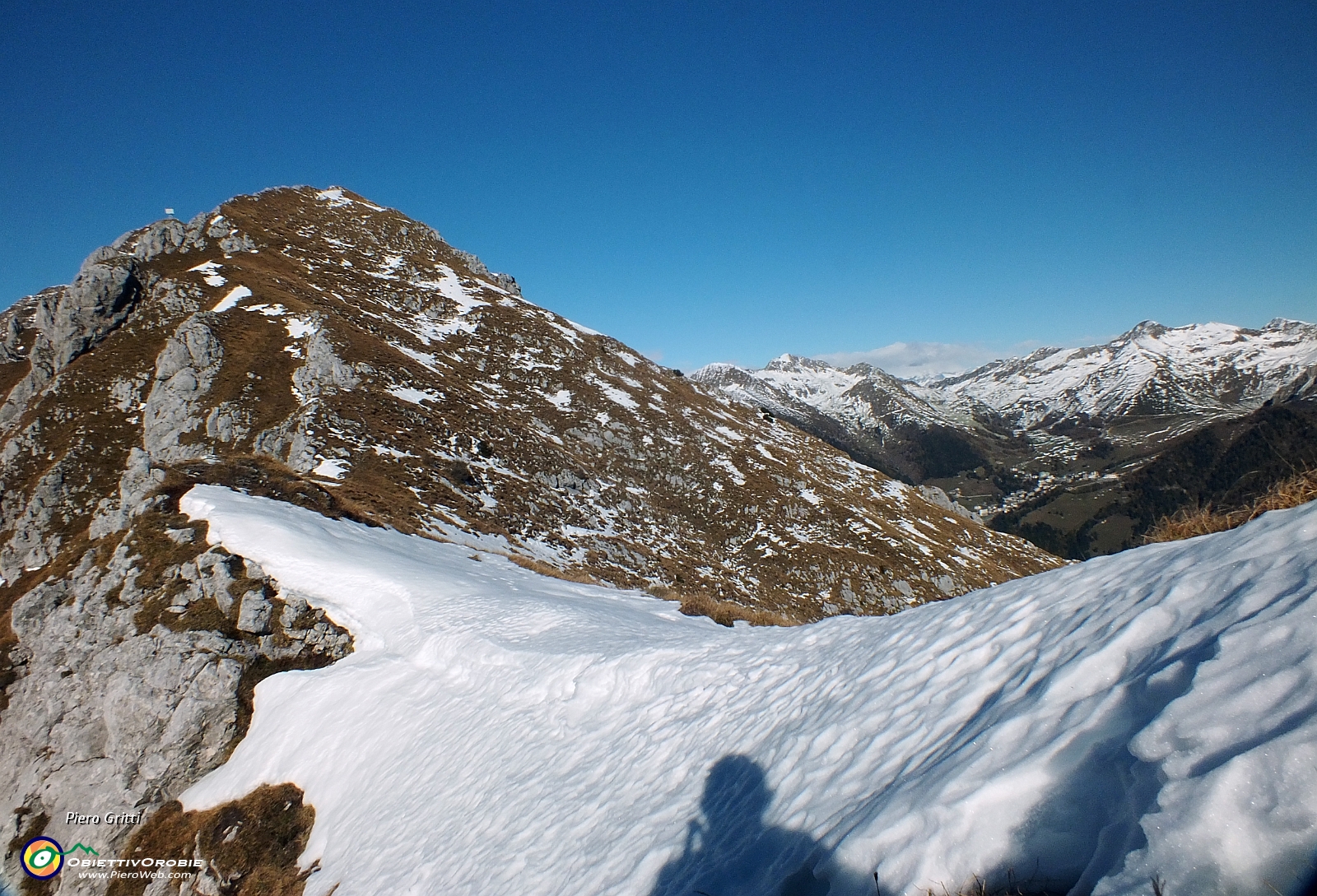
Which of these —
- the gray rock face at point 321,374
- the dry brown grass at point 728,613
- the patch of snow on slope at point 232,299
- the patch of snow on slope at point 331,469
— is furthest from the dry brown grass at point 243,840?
the patch of snow on slope at point 232,299

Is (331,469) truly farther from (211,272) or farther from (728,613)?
(211,272)

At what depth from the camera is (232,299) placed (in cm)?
5347

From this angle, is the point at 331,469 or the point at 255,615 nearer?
the point at 255,615

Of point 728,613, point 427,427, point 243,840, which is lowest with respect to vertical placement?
point 243,840

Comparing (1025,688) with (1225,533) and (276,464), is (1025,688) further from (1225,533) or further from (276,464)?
(276,464)

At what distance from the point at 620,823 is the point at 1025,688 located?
543cm

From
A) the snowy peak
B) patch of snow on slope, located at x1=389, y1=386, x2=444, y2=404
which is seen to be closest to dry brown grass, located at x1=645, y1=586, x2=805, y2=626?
the snowy peak

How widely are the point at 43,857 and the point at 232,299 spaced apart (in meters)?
51.2

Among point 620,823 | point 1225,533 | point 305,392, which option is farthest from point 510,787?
point 305,392

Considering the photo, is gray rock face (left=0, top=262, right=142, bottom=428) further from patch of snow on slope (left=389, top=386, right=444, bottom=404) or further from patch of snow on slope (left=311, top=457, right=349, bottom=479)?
patch of snow on slope (left=311, top=457, right=349, bottom=479)

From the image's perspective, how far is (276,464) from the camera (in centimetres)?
2705

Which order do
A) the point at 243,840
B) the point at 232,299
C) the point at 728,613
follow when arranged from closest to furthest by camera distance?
the point at 243,840 → the point at 728,613 → the point at 232,299

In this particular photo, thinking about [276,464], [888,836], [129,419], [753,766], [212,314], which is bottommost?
[753,766]

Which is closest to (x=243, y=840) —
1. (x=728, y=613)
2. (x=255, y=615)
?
(x=255, y=615)
